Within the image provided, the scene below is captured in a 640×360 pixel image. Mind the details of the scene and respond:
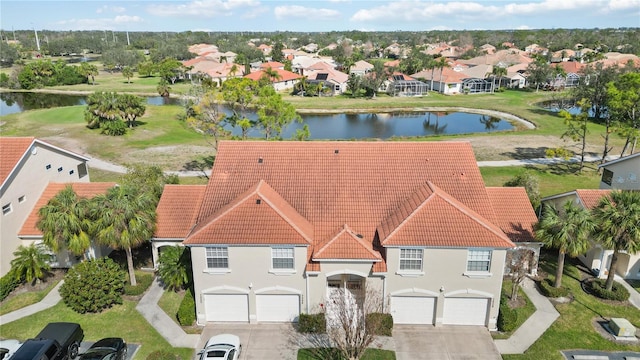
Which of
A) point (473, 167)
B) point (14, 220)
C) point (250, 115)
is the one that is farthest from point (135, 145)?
point (473, 167)

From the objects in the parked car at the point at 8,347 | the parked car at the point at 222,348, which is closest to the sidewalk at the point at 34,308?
the parked car at the point at 8,347

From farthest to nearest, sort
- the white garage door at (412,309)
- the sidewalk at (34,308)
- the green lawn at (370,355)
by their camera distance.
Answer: the sidewalk at (34,308) → the white garage door at (412,309) → the green lawn at (370,355)

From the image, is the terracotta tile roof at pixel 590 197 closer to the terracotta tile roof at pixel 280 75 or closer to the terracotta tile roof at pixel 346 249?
the terracotta tile roof at pixel 346 249

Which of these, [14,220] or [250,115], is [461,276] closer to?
[14,220]

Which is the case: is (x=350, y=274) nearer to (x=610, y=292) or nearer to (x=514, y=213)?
(x=514, y=213)

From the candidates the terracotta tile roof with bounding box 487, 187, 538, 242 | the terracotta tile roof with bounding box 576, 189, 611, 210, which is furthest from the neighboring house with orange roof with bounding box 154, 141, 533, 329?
the terracotta tile roof with bounding box 576, 189, 611, 210

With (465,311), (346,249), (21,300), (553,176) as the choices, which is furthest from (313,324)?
(553,176)

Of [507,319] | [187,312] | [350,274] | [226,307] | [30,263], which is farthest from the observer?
[30,263]
